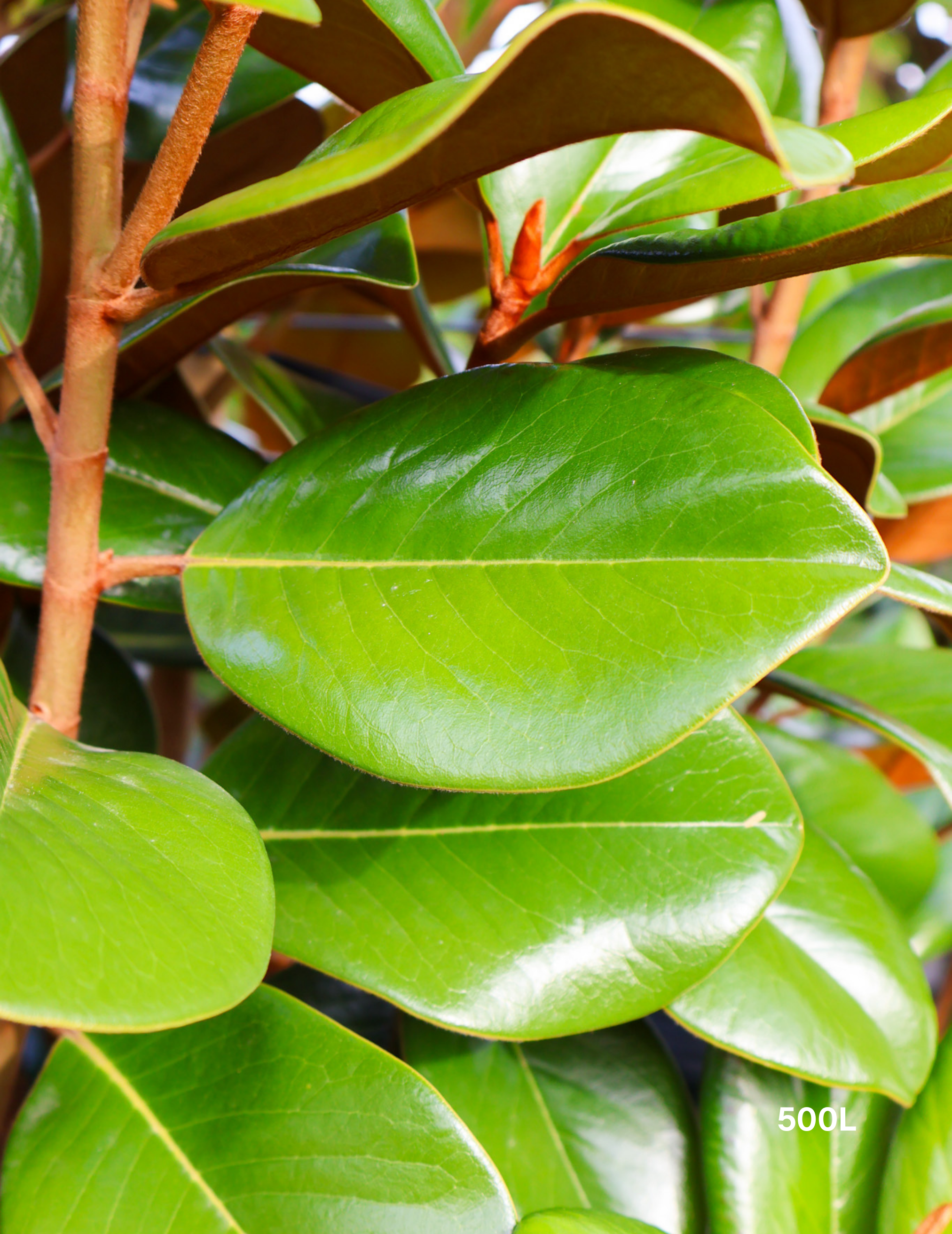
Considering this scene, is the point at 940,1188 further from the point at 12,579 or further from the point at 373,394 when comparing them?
the point at 373,394

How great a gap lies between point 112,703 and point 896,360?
546 millimetres

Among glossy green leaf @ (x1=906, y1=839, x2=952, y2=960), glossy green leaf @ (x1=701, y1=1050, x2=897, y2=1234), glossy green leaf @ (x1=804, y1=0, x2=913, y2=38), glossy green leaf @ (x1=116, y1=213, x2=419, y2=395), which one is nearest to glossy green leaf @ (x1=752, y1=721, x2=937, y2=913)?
glossy green leaf @ (x1=906, y1=839, x2=952, y2=960)

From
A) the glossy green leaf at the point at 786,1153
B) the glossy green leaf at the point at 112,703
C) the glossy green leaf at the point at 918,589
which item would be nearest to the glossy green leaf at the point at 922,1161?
the glossy green leaf at the point at 786,1153

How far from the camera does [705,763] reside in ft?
1.32

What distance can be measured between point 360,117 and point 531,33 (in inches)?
3.9

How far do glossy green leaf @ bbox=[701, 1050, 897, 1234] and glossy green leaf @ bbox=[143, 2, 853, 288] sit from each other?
1.40 ft

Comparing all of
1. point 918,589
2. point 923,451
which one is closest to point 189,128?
point 918,589

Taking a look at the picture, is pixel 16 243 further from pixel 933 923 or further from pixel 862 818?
pixel 933 923

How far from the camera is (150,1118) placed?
15.3 inches

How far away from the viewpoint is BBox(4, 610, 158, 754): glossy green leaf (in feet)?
2.09

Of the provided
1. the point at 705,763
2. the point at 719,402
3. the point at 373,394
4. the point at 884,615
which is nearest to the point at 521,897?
the point at 705,763

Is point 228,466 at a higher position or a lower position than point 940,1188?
higher

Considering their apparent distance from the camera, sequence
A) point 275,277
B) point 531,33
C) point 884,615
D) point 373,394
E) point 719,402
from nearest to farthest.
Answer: point 531,33, point 719,402, point 275,277, point 373,394, point 884,615

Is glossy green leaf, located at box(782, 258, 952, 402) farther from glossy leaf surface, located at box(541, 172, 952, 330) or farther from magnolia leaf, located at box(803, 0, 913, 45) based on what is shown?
glossy leaf surface, located at box(541, 172, 952, 330)
